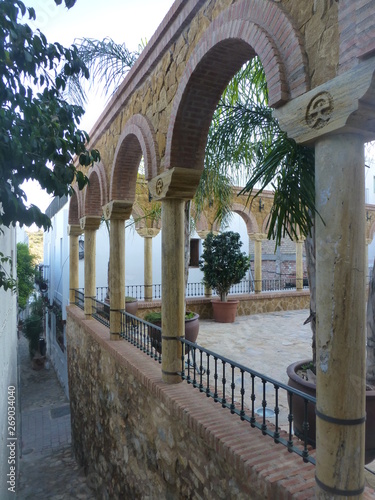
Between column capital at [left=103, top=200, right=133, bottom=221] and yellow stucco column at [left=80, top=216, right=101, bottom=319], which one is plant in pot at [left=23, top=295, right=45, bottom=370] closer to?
yellow stucco column at [left=80, top=216, right=101, bottom=319]

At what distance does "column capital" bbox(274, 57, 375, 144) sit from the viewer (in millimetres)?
1976

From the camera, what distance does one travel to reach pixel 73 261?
10547 mm

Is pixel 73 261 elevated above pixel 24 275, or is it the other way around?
pixel 73 261

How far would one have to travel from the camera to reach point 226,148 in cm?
494

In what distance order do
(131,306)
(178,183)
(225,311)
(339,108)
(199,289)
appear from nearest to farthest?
(339,108), (178,183), (131,306), (225,311), (199,289)

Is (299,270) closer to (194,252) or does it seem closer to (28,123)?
(194,252)

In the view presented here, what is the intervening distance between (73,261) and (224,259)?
13.5 ft

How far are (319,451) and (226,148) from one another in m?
3.68

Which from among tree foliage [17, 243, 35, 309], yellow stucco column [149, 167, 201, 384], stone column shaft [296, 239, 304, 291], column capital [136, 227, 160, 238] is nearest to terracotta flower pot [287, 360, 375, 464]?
yellow stucco column [149, 167, 201, 384]

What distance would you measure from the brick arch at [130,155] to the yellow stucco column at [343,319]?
301cm

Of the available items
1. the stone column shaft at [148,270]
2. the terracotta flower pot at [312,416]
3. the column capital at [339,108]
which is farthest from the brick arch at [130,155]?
the stone column shaft at [148,270]

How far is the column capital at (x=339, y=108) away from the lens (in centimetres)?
198

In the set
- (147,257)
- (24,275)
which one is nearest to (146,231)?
(147,257)

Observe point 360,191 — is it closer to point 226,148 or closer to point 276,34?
point 276,34
